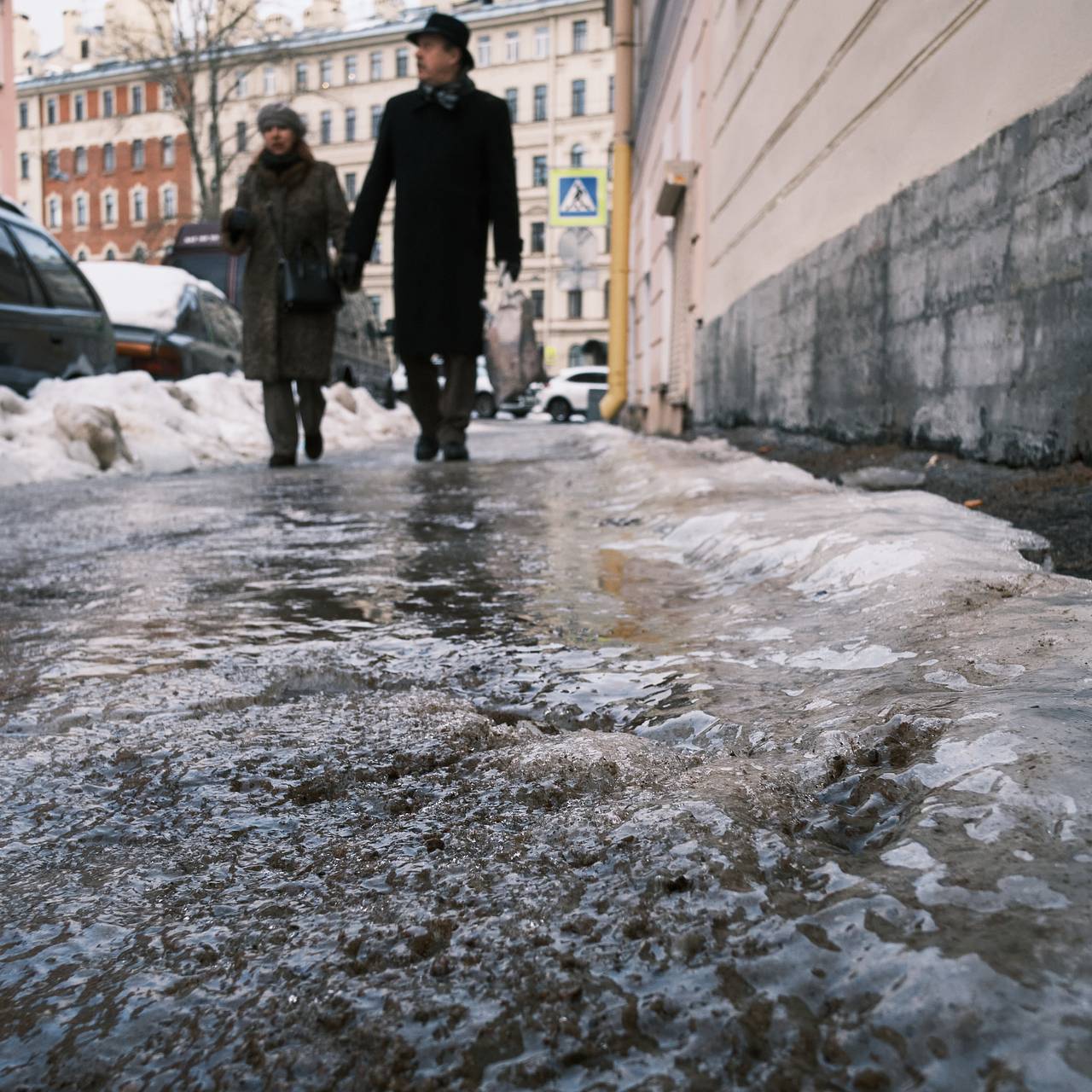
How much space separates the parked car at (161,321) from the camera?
9.97 metres

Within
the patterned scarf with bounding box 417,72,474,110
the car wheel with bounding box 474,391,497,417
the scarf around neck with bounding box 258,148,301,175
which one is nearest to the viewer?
the patterned scarf with bounding box 417,72,474,110

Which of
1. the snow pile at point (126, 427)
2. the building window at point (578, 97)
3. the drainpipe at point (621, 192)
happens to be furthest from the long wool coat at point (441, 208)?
the building window at point (578, 97)

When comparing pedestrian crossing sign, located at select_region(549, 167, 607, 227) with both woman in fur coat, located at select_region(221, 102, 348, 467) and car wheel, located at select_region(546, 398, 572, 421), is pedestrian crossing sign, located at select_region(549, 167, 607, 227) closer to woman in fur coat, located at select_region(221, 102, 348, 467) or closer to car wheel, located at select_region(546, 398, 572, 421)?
woman in fur coat, located at select_region(221, 102, 348, 467)

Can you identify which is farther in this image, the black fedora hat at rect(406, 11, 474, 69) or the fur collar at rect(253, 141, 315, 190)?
the fur collar at rect(253, 141, 315, 190)

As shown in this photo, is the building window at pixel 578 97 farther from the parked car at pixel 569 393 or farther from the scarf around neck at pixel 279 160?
the scarf around neck at pixel 279 160

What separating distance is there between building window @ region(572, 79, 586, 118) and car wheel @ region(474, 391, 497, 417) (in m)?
25.9

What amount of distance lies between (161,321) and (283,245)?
4.01 metres

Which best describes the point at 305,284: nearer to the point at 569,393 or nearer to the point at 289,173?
the point at 289,173

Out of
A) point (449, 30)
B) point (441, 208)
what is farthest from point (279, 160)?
point (449, 30)

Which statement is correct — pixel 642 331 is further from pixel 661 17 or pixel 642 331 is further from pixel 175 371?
pixel 175 371

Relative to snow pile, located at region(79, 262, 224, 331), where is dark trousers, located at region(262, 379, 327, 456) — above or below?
below

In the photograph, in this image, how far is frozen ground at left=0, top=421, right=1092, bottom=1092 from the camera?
2.19 feet

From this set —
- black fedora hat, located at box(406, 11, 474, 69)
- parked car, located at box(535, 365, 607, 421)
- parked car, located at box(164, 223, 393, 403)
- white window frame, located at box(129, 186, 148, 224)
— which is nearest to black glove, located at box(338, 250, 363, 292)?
black fedora hat, located at box(406, 11, 474, 69)

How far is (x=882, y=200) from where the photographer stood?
376 cm
